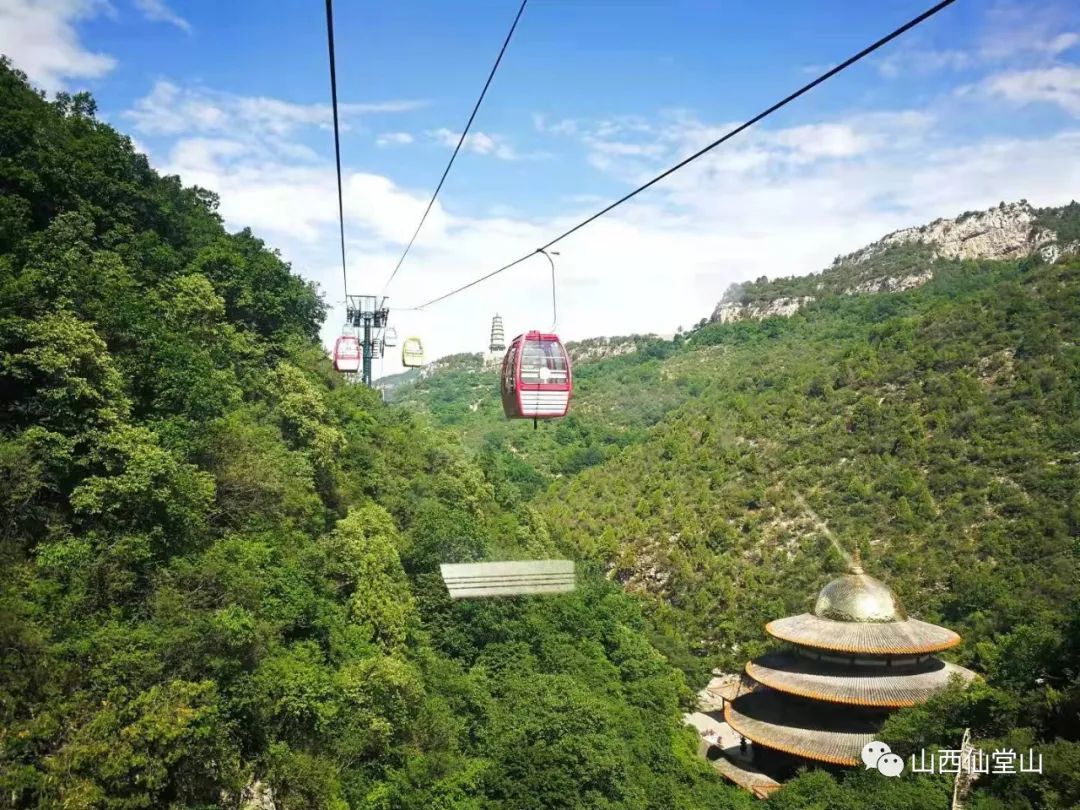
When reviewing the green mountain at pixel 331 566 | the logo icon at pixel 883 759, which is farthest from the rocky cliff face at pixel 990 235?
the logo icon at pixel 883 759

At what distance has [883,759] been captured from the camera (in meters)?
22.2

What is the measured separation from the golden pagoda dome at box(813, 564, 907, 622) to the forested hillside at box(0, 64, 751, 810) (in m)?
6.96

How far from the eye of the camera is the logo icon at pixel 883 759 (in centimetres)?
2144

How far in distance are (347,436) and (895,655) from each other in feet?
68.8

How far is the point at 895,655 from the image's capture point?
91.3 ft

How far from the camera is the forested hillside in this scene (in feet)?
41.4

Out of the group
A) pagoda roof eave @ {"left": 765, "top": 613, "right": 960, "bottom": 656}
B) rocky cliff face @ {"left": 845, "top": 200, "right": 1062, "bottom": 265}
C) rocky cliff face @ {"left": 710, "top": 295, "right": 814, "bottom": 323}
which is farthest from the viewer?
rocky cliff face @ {"left": 710, "top": 295, "right": 814, "bottom": 323}

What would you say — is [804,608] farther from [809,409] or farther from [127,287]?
[127,287]

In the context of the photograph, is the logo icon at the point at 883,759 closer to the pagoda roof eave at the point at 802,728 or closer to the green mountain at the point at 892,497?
the green mountain at the point at 892,497

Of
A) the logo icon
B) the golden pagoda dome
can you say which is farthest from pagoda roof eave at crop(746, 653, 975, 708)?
the logo icon

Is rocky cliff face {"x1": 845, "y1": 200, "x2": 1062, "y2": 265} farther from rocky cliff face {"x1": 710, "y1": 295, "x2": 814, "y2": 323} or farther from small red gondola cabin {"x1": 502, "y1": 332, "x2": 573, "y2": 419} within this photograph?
small red gondola cabin {"x1": 502, "y1": 332, "x2": 573, "y2": 419}

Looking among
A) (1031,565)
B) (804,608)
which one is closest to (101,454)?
(804,608)

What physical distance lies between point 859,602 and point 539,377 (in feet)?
→ 67.3

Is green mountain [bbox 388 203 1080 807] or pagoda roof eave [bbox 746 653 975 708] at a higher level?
green mountain [bbox 388 203 1080 807]
